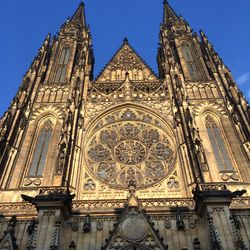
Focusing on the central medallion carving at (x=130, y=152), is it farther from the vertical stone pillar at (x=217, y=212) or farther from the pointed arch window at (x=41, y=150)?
the vertical stone pillar at (x=217, y=212)

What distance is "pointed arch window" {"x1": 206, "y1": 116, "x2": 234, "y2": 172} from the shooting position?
1628 cm

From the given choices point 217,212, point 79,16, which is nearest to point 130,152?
point 217,212

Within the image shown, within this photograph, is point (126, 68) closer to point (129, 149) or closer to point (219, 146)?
point (129, 149)

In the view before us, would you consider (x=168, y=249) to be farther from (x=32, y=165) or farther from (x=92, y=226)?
(x=32, y=165)

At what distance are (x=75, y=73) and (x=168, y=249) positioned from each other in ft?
43.1

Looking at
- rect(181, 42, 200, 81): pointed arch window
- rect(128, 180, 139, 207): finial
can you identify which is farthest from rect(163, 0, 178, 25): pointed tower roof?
rect(128, 180, 139, 207): finial

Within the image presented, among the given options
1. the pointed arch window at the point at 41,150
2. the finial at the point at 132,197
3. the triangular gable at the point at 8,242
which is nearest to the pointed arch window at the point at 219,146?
the finial at the point at 132,197

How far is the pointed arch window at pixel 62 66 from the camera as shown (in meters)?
22.5

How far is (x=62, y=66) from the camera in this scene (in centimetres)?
2362

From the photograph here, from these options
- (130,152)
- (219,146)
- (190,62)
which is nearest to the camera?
(130,152)

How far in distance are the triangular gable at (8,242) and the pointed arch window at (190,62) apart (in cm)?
1479

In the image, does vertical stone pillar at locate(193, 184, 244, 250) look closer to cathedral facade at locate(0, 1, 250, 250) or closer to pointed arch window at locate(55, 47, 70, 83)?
cathedral facade at locate(0, 1, 250, 250)

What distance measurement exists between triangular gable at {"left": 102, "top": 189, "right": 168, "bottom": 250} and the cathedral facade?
4 centimetres

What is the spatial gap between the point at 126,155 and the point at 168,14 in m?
18.4
